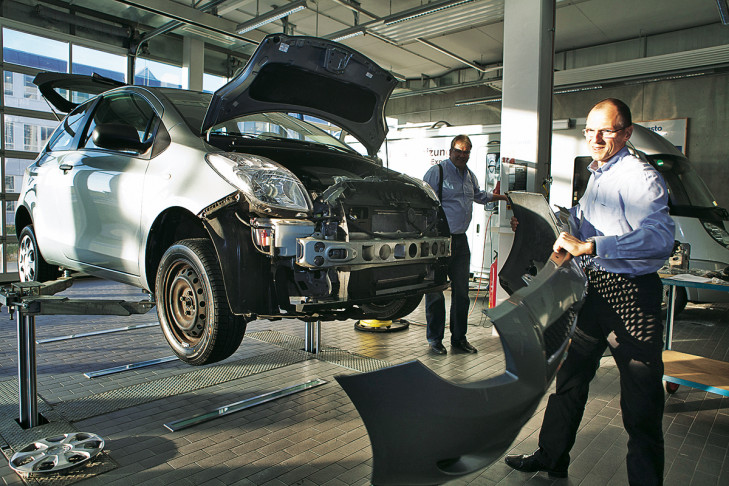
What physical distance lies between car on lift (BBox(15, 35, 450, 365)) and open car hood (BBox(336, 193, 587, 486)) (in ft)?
2.88

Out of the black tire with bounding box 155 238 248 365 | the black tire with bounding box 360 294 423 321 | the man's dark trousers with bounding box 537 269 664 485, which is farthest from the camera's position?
the black tire with bounding box 360 294 423 321

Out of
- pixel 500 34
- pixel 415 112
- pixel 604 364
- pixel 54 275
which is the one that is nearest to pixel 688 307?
pixel 604 364

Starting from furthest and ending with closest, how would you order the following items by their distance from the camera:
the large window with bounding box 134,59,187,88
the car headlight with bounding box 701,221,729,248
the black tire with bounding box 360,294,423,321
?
the large window with bounding box 134,59,187,88 → the car headlight with bounding box 701,221,729,248 → the black tire with bounding box 360,294,423,321

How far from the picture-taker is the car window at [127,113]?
287 centimetres

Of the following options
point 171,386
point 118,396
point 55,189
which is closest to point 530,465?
point 171,386

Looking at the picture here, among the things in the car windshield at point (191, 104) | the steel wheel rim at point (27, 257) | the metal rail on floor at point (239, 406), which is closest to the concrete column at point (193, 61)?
the steel wheel rim at point (27, 257)

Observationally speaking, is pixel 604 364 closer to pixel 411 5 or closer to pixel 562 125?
pixel 562 125

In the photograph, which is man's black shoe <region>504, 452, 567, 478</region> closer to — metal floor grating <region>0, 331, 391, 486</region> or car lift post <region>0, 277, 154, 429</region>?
metal floor grating <region>0, 331, 391, 486</region>

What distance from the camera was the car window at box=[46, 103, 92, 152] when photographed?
3498 millimetres

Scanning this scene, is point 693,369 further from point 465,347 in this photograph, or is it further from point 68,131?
point 68,131

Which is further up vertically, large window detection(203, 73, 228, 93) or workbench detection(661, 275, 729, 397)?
large window detection(203, 73, 228, 93)

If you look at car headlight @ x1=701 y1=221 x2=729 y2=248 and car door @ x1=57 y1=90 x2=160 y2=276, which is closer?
car door @ x1=57 y1=90 x2=160 y2=276

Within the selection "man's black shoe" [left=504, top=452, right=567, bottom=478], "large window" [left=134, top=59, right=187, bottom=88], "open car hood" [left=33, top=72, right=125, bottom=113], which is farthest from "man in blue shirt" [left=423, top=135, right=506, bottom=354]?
"large window" [left=134, top=59, right=187, bottom=88]

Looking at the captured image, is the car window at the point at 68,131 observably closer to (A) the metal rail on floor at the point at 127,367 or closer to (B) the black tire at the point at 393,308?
(A) the metal rail on floor at the point at 127,367
